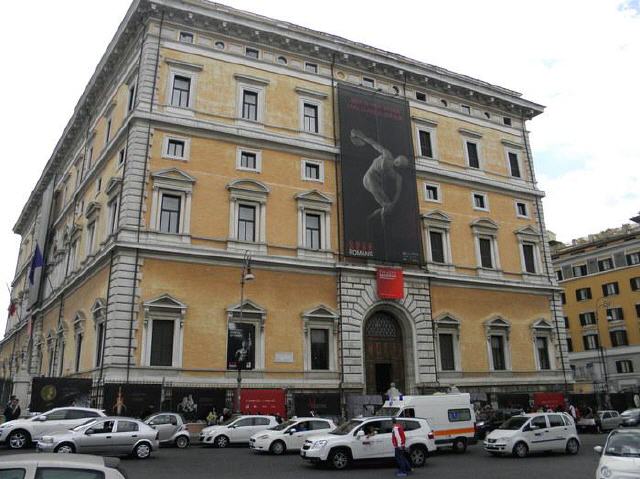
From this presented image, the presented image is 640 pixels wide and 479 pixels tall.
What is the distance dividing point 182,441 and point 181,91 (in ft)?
57.9

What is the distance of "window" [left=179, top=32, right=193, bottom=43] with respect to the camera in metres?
30.2

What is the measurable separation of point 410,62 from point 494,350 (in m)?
18.8

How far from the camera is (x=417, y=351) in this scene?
31.0m

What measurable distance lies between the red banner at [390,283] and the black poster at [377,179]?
839 mm

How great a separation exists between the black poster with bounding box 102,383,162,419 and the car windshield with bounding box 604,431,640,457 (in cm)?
1779

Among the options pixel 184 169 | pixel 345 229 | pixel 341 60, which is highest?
pixel 341 60

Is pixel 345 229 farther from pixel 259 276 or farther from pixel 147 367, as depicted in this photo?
pixel 147 367

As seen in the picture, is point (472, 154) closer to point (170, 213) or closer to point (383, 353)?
point (383, 353)

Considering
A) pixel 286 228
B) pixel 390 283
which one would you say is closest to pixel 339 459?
pixel 286 228

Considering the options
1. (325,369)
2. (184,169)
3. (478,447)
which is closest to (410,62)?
(184,169)

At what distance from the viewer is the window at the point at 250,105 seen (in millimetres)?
31000

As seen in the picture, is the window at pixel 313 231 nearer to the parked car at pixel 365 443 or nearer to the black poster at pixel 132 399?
the black poster at pixel 132 399

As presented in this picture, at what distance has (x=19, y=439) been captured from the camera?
60.6 feet

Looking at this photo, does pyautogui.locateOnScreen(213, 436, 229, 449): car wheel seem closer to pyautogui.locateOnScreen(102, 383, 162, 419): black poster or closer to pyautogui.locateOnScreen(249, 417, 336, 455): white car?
pyautogui.locateOnScreen(249, 417, 336, 455): white car
